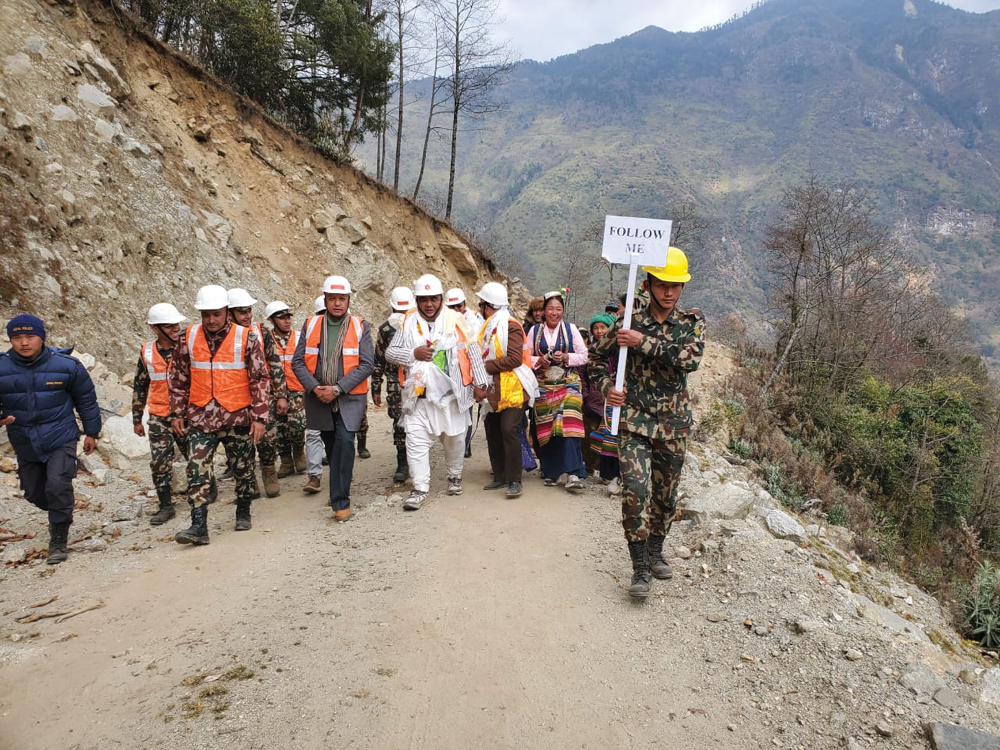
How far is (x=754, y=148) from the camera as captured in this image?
130 metres

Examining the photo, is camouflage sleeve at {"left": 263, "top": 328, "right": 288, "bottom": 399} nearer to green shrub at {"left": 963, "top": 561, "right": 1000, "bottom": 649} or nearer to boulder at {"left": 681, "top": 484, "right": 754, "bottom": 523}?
boulder at {"left": 681, "top": 484, "right": 754, "bottom": 523}

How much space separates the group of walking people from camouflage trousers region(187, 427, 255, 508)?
12 millimetres

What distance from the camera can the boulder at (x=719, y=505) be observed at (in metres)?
5.20

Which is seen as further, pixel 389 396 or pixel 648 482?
pixel 389 396

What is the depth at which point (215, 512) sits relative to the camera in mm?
5891

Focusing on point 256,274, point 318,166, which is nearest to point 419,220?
point 318,166

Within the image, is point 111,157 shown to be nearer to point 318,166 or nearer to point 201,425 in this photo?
point 318,166

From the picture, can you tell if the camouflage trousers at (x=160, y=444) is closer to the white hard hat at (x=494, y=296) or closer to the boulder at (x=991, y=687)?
the white hard hat at (x=494, y=296)

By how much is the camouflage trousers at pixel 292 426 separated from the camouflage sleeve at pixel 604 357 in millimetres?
4090

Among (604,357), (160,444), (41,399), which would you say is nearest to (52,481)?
(41,399)

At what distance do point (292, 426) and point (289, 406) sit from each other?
0.28 meters

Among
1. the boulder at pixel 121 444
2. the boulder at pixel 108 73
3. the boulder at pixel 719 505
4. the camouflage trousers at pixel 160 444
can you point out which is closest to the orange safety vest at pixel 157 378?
the camouflage trousers at pixel 160 444

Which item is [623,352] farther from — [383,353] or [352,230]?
[352,230]

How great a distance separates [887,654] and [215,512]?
568 centimetres
